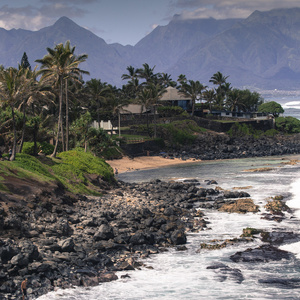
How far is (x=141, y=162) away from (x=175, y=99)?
38100 millimetres

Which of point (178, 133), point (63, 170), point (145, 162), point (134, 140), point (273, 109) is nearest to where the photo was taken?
point (63, 170)

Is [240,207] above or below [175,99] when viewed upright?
below

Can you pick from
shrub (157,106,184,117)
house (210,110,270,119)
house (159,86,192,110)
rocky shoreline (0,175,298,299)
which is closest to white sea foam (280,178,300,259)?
rocky shoreline (0,175,298,299)

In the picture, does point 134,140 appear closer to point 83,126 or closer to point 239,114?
point 83,126

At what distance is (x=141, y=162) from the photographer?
6950 cm

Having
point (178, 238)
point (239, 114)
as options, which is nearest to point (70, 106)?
point (178, 238)

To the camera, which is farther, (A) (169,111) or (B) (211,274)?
(A) (169,111)

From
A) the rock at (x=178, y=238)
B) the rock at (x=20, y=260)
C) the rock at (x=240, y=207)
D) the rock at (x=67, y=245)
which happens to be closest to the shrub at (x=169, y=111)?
the rock at (x=240, y=207)

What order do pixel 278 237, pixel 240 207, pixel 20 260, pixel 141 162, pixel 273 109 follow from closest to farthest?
pixel 20 260, pixel 278 237, pixel 240 207, pixel 141 162, pixel 273 109

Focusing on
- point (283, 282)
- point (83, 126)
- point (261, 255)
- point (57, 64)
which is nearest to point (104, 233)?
point (261, 255)

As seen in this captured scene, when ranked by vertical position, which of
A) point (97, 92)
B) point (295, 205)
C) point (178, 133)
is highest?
point (97, 92)

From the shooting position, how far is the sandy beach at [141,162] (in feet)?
211

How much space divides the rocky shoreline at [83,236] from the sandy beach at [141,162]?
28184 mm

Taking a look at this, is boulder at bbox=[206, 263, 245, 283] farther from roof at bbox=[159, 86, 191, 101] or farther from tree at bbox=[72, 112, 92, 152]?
roof at bbox=[159, 86, 191, 101]
